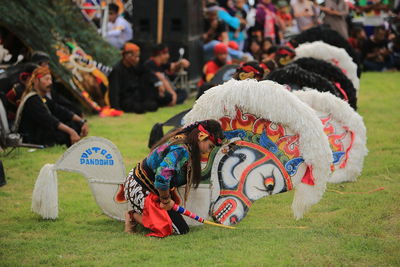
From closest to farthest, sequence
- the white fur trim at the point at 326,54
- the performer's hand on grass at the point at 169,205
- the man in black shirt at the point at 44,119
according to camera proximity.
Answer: the performer's hand on grass at the point at 169,205, the man in black shirt at the point at 44,119, the white fur trim at the point at 326,54

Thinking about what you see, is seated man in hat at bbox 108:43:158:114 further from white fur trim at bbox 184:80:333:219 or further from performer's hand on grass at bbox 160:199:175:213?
performer's hand on grass at bbox 160:199:175:213

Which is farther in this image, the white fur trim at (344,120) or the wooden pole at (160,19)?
the wooden pole at (160,19)

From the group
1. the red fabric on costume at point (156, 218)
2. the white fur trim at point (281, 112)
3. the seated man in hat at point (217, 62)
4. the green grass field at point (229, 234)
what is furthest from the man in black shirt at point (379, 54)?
the red fabric on costume at point (156, 218)

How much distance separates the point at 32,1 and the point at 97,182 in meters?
5.53

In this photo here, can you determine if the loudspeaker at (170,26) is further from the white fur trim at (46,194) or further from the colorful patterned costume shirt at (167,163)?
the colorful patterned costume shirt at (167,163)

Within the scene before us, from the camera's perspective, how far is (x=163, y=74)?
543 inches

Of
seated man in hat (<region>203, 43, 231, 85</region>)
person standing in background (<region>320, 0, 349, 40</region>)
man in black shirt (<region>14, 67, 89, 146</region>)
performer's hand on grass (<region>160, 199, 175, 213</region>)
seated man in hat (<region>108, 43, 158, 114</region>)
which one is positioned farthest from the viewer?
person standing in background (<region>320, 0, 349, 40</region>)

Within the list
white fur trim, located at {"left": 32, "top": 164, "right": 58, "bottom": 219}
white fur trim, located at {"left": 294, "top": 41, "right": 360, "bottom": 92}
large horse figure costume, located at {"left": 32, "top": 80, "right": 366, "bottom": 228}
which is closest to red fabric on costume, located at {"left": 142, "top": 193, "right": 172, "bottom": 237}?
large horse figure costume, located at {"left": 32, "top": 80, "right": 366, "bottom": 228}

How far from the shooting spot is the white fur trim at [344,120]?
799 cm

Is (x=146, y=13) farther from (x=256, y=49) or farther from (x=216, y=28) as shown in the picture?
(x=256, y=49)

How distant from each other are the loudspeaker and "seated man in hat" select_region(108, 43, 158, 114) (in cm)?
140

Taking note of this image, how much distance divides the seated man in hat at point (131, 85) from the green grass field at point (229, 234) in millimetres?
3755

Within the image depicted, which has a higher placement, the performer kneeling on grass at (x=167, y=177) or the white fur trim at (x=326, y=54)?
the white fur trim at (x=326, y=54)

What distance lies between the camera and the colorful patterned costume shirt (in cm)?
605
